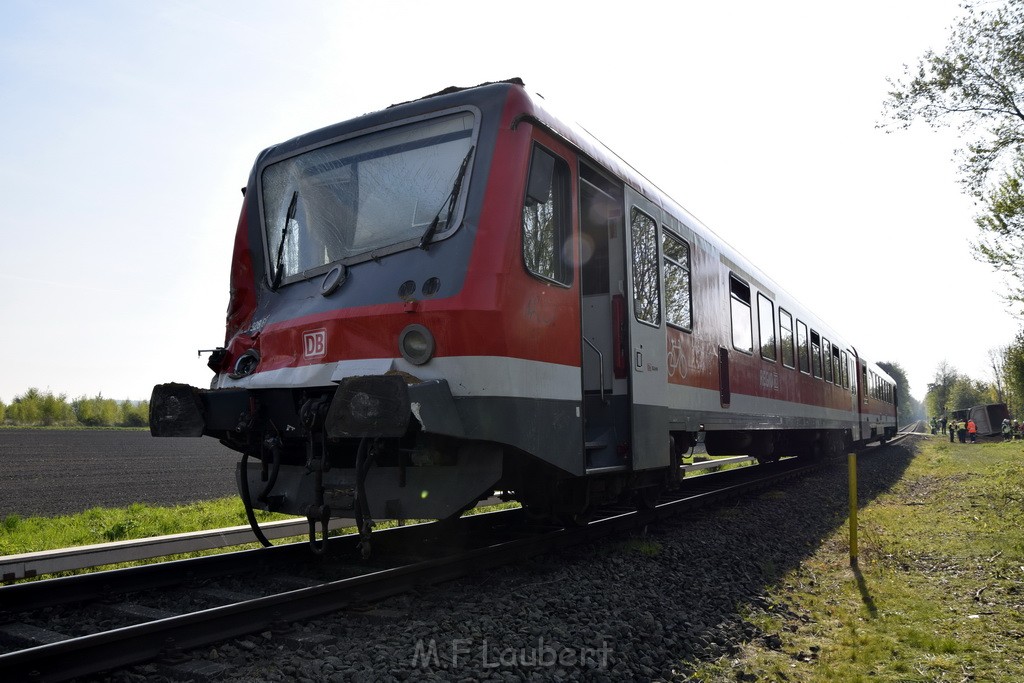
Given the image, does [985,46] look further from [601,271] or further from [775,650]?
[775,650]

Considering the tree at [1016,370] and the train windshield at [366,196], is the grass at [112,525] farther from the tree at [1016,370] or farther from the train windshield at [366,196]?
the tree at [1016,370]

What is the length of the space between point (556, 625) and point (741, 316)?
6.76 meters

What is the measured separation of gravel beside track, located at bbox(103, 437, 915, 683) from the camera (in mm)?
3754

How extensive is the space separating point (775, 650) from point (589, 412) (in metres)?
2.42

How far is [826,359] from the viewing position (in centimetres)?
1758

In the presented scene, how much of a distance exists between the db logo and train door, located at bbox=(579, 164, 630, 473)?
212 centimetres

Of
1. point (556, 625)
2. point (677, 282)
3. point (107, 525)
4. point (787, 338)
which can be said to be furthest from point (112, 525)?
point (787, 338)

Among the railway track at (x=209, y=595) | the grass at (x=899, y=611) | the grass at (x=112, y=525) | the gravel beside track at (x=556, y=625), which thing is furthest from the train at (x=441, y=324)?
the grass at (x=112, y=525)

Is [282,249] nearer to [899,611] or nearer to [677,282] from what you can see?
[677,282]

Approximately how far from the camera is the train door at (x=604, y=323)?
6.42 m

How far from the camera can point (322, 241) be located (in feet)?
18.9

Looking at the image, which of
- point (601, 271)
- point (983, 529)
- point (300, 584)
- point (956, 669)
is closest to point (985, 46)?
point (983, 529)

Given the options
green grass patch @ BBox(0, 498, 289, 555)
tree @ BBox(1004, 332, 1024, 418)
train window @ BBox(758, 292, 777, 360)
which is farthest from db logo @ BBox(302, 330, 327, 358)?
tree @ BBox(1004, 332, 1024, 418)

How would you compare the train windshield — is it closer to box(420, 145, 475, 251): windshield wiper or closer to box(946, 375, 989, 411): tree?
box(420, 145, 475, 251): windshield wiper
